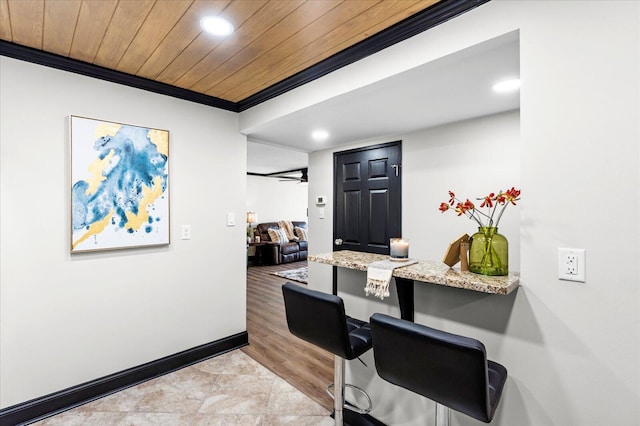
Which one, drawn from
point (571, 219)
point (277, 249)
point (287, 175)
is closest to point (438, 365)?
point (571, 219)

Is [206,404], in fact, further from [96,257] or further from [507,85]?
[507,85]

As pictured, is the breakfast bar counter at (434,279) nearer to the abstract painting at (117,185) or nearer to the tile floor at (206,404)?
the tile floor at (206,404)

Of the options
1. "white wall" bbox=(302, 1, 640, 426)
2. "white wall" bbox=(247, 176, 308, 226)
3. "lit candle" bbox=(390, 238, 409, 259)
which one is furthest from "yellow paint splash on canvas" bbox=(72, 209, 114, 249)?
"white wall" bbox=(247, 176, 308, 226)

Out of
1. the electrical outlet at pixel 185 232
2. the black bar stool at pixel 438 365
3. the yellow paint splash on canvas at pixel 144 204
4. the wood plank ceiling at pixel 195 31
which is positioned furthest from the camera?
the electrical outlet at pixel 185 232

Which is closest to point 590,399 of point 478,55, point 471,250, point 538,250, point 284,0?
point 538,250

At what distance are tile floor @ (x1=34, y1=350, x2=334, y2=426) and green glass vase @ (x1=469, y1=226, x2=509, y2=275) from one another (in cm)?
142

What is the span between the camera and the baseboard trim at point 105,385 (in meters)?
1.98

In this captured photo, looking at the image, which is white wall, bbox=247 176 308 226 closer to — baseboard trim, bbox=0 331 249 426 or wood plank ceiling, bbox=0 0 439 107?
baseboard trim, bbox=0 331 249 426

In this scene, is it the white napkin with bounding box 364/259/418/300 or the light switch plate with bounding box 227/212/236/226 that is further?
the light switch plate with bounding box 227/212/236/226

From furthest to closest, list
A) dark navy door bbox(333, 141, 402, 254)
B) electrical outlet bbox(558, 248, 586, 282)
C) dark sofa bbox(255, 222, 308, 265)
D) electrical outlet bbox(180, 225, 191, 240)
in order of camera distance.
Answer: dark sofa bbox(255, 222, 308, 265) < dark navy door bbox(333, 141, 402, 254) < electrical outlet bbox(180, 225, 191, 240) < electrical outlet bbox(558, 248, 586, 282)

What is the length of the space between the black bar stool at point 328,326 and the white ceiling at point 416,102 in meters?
1.29

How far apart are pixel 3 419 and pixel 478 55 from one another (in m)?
3.48

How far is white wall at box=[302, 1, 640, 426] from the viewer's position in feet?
3.43

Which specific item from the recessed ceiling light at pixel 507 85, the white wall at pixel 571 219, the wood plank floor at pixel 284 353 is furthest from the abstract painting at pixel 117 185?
the recessed ceiling light at pixel 507 85
